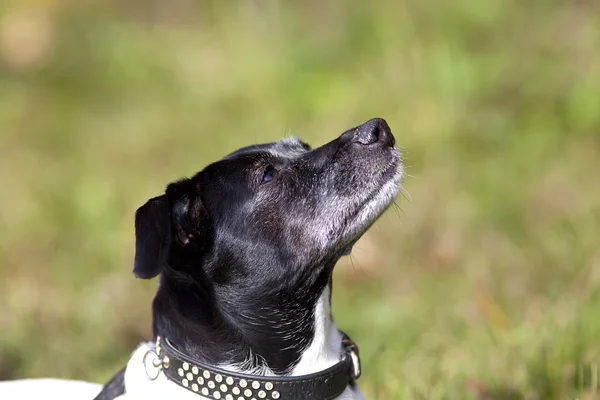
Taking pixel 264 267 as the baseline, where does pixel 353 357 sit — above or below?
below

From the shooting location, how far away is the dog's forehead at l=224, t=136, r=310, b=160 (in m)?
3.54

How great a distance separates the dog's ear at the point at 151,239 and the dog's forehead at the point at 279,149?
554mm

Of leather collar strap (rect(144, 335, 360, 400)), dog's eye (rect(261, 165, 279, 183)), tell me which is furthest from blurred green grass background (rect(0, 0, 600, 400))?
leather collar strap (rect(144, 335, 360, 400))

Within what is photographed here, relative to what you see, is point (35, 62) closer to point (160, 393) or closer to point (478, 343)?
point (478, 343)

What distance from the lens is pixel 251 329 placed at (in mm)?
3248

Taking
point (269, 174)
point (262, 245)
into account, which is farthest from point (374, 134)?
point (262, 245)

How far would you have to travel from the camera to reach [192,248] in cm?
→ 329

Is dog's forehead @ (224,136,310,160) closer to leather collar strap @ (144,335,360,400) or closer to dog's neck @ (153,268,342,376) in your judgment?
dog's neck @ (153,268,342,376)

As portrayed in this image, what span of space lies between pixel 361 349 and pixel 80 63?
7622 millimetres

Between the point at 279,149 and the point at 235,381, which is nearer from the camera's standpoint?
the point at 235,381

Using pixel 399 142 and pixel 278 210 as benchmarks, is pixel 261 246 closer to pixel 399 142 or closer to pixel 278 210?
pixel 278 210

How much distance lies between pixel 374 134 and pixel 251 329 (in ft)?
2.89

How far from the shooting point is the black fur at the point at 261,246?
10.6 feet

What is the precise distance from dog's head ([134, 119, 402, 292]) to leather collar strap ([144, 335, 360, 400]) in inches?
14.0
